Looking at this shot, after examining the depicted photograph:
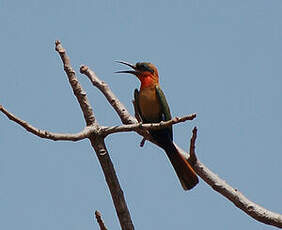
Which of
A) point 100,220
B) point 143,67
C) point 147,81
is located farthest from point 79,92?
point 143,67

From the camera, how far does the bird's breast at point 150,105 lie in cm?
713

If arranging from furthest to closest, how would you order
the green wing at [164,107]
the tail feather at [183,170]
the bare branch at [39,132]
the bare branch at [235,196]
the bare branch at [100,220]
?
the green wing at [164,107] → the tail feather at [183,170] → the bare branch at [235,196] → the bare branch at [39,132] → the bare branch at [100,220]

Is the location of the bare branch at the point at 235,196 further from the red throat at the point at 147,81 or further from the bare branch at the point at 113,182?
the red throat at the point at 147,81

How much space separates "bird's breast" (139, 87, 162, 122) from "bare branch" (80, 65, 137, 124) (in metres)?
0.38

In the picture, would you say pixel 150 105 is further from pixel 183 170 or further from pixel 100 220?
pixel 100 220

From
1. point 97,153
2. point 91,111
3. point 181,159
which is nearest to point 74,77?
point 91,111

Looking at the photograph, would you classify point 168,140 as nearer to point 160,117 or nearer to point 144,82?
point 160,117

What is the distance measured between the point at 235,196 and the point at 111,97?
6.12ft

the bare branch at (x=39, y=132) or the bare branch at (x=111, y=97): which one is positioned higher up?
the bare branch at (x=111, y=97)

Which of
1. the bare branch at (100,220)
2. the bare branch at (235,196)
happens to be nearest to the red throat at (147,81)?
the bare branch at (235,196)

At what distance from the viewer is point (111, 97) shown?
6.91m

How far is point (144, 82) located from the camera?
24.1 ft

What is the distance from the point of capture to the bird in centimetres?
643

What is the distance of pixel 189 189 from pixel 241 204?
0.72 m
